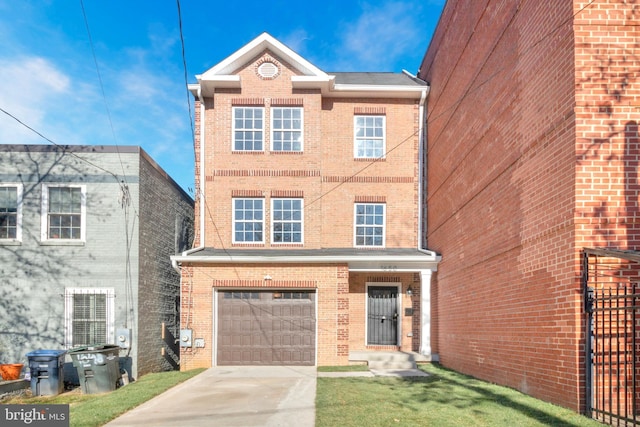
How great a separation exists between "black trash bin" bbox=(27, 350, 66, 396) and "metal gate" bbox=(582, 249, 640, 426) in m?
10.8

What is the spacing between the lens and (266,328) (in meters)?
13.4

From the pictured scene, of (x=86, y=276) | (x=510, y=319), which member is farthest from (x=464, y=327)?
(x=86, y=276)

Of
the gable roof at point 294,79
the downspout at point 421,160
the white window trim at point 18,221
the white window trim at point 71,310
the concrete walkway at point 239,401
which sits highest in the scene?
the gable roof at point 294,79

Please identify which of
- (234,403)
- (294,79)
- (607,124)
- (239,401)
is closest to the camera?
(607,124)

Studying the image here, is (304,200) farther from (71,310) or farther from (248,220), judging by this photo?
(71,310)

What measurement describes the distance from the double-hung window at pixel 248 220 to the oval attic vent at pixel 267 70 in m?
4.04

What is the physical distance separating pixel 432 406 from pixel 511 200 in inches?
156

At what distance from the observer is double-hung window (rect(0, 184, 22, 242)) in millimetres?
12039

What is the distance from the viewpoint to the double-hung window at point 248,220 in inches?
567

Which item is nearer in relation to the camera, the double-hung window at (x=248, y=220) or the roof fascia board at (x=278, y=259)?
the roof fascia board at (x=278, y=259)

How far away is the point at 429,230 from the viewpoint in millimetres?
14789

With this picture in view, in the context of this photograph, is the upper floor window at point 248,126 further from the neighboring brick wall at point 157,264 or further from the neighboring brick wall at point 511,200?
the neighboring brick wall at point 511,200

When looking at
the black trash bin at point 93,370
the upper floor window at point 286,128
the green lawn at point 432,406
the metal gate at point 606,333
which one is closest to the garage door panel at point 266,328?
the black trash bin at point 93,370

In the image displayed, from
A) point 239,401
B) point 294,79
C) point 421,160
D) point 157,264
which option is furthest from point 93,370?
point 421,160
